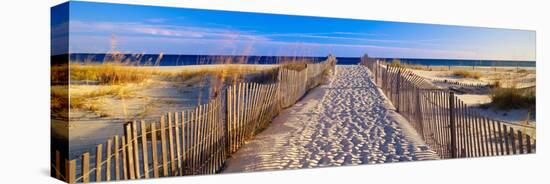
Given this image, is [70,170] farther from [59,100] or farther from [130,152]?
[59,100]

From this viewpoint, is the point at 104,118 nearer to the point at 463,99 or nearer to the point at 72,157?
the point at 72,157

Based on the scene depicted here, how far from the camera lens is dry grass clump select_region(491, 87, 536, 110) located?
10.0 metres

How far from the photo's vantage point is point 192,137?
710 cm

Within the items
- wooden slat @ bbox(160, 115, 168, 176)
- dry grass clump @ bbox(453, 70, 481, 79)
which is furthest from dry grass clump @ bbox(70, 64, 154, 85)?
dry grass clump @ bbox(453, 70, 481, 79)

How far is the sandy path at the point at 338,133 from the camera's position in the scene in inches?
327

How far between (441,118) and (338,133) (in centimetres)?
155

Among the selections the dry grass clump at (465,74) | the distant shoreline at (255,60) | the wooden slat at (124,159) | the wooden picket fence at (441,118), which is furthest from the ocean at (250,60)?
the wooden slat at (124,159)

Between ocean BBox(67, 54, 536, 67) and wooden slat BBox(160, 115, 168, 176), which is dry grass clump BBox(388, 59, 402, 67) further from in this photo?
wooden slat BBox(160, 115, 168, 176)

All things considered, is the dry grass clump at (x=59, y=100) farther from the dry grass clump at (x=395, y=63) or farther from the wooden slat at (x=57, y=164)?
the dry grass clump at (x=395, y=63)

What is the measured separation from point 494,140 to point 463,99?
35.3 inches

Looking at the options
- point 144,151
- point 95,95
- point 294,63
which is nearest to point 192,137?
point 144,151

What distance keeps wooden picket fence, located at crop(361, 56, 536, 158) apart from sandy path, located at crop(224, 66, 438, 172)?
0.53 feet

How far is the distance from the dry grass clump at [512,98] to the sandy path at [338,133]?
159 centimetres

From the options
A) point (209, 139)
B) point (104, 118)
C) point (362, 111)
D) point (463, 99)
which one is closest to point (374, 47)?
point (362, 111)
